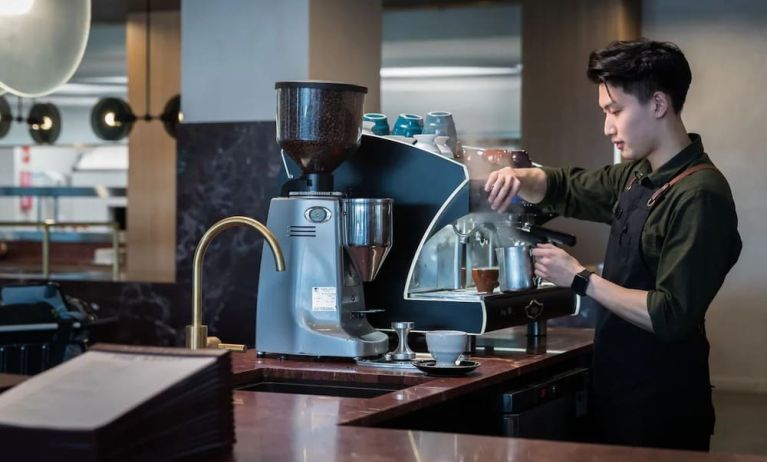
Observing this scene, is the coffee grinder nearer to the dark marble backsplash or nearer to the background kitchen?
the background kitchen

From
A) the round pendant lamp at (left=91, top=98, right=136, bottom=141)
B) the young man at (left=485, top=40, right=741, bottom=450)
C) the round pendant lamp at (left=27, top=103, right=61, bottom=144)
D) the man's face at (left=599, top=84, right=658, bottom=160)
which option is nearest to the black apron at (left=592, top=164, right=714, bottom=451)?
the young man at (left=485, top=40, right=741, bottom=450)

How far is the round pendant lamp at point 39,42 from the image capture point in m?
2.09

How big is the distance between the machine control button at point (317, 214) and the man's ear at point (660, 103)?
0.86m

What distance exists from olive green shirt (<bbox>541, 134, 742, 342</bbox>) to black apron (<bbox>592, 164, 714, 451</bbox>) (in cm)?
3

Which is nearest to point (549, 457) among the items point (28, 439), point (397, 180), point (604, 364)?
point (28, 439)

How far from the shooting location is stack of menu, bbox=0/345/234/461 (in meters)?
1.56

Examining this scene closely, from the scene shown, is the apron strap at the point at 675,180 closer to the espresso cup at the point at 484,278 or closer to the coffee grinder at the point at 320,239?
the espresso cup at the point at 484,278

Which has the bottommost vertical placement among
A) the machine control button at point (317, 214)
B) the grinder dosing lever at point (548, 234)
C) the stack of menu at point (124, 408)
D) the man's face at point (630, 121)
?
the stack of menu at point (124, 408)

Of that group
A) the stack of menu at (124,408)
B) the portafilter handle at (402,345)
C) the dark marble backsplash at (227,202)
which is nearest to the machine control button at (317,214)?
the portafilter handle at (402,345)

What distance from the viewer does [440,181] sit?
307 centimetres

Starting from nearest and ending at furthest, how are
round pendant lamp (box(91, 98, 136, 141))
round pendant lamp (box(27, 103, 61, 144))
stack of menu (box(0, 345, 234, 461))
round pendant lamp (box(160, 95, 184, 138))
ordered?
stack of menu (box(0, 345, 234, 461)) < round pendant lamp (box(160, 95, 184, 138)) < round pendant lamp (box(91, 98, 136, 141)) < round pendant lamp (box(27, 103, 61, 144))

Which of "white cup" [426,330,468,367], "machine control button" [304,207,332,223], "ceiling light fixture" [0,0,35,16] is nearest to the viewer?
"ceiling light fixture" [0,0,35,16]

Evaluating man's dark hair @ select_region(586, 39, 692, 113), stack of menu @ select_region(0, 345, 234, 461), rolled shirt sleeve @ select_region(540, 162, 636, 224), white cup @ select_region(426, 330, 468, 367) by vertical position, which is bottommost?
white cup @ select_region(426, 330, 468, 367)

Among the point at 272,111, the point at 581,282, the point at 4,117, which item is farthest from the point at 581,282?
the point at 4,117
